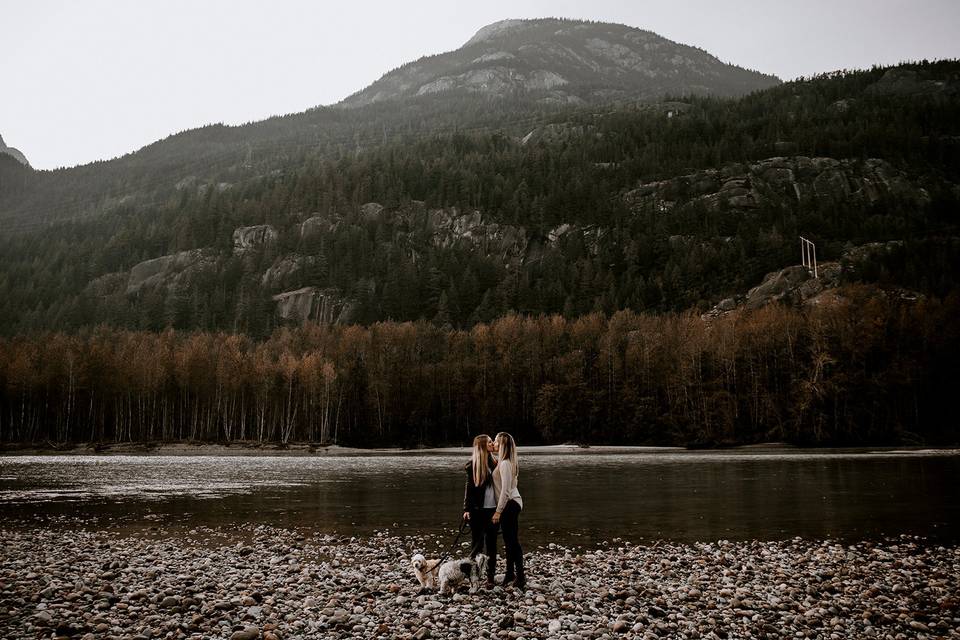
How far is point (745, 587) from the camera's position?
12.4 metres

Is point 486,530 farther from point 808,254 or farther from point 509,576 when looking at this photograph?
point 808,254

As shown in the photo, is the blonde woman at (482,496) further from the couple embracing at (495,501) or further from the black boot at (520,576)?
the black boot at (520,576)

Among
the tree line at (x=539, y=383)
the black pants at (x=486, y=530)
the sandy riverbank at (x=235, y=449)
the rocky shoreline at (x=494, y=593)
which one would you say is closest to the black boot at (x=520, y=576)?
the rocky shoreline at (x=494, y=593)

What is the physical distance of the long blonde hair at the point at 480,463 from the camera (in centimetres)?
1331

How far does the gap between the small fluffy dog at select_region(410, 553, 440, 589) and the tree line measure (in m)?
88.7

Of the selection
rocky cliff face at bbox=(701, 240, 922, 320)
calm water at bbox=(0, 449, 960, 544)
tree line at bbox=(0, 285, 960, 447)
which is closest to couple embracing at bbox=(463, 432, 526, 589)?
calm water at bbox=(0, 449, 960, 544)

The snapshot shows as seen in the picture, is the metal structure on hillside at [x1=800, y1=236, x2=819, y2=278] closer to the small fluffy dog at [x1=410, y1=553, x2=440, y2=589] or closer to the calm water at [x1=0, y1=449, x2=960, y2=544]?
the calm water at [x1=0, y1=449, x2=960, y2=544]

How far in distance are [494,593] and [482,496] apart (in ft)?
6.33

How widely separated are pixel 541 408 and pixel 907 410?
51793 millimetres

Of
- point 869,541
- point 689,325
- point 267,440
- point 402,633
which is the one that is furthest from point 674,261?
point 402,633

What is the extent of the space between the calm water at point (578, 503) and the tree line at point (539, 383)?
167 ft

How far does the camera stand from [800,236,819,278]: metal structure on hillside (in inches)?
5472

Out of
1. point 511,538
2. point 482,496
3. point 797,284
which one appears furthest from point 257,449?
point 797,284

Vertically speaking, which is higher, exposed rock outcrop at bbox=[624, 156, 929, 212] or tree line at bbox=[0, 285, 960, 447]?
exposed rock outcrop at bbox=[624, 156, 929, 212]
